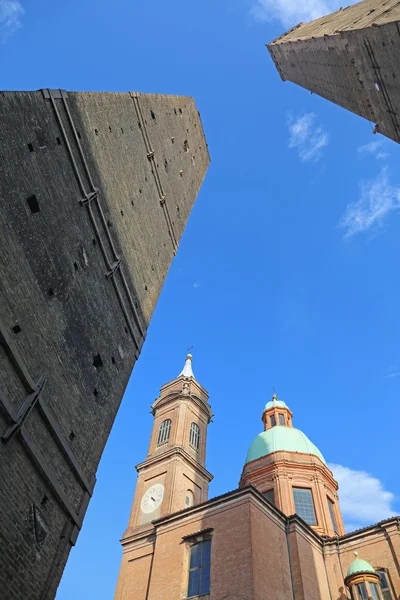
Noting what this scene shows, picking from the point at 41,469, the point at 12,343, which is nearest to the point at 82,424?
the point at 41,469

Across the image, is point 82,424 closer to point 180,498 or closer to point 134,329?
point 134,329

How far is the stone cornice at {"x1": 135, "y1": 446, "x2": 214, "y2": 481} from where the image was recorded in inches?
1085

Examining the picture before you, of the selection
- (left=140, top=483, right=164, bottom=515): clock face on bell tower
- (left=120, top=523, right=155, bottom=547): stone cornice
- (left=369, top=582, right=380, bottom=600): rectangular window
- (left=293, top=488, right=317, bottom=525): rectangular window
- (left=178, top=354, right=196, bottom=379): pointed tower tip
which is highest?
(left=178, top=354, right=196, bottom=379): pointed tower tip

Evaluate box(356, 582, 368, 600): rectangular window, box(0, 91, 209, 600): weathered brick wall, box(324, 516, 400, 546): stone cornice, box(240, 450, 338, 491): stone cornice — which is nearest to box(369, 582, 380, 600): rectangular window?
box(356, 582, 368, 600): rectangular window

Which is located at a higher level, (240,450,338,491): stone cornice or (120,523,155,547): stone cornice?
(240,450,338,491): stone cornice

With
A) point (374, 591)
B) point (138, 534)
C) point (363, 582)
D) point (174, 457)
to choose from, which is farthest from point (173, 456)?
point (374, 591)

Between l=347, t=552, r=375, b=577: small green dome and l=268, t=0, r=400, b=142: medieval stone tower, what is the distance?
1751 centimetres

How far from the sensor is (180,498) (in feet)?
85.3

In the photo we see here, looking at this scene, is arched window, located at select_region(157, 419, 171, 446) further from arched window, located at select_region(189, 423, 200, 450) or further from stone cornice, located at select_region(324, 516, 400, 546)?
stone cornice, located at select_region(324, 516, 400, 546)

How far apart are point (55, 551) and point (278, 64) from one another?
1015 inches

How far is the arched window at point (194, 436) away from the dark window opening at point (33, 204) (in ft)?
75.4

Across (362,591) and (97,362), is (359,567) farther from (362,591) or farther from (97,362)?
(97,362)

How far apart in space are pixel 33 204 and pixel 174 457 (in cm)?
2136

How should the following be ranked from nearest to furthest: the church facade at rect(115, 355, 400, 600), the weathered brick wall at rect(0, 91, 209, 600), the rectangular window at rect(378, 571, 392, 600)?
the weathered brick wall at rect(0, 91, 209, 600) < the church facade at rect(115, 355, 400, 600) < the rectangular window at rect(378, 571, 392, 600)
